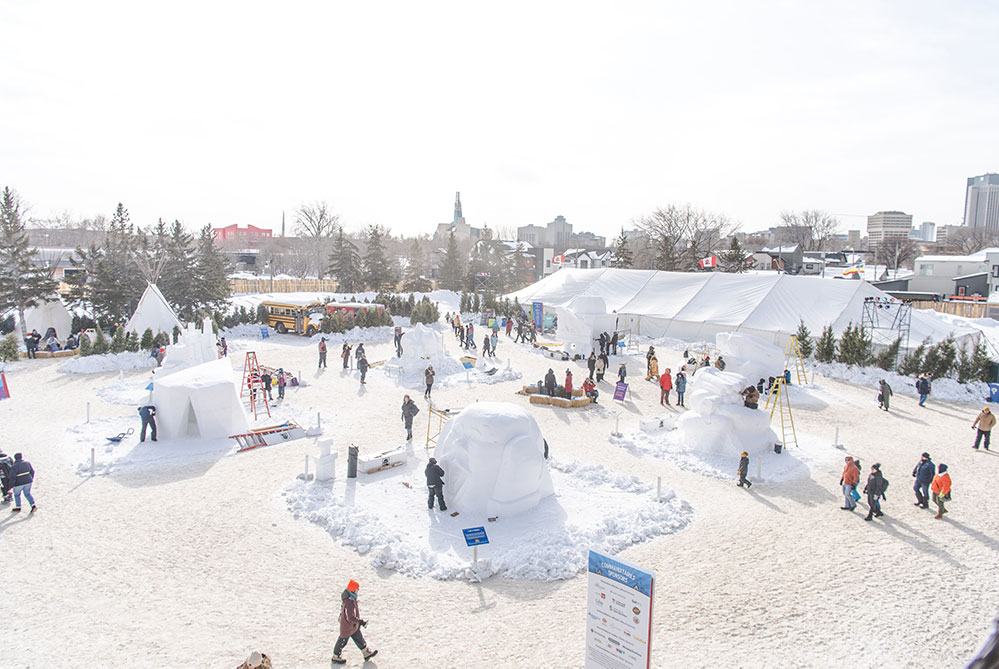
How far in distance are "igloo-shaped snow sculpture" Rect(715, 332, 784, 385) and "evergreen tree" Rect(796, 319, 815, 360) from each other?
4.29m

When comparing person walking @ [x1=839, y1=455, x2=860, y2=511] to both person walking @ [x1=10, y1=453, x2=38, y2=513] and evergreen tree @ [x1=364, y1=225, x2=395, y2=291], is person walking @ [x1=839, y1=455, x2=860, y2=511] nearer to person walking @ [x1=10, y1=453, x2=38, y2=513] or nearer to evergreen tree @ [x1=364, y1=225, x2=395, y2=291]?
person walking @ [x1=10, y1=453, x2=38, y2=513]

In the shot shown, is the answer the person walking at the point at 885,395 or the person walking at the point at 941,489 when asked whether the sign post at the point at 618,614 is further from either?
the person walking at the point at 885,395

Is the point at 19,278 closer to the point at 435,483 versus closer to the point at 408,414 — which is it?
the point at 408,414

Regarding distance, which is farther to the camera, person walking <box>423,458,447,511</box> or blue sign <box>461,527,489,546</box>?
person walking <box>423,458,447,511</box>

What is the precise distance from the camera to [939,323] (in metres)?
24.6

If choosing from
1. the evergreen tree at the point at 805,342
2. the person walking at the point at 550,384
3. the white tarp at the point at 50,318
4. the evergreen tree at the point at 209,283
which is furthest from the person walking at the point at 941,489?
the white tarp at the point at 50,318

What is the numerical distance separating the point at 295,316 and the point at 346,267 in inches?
703

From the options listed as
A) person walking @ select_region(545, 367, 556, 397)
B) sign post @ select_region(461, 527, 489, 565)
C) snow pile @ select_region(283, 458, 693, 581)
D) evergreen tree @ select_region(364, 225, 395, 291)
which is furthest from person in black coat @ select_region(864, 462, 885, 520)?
evergreen tree @ select_region(364, 225, 395, 291)

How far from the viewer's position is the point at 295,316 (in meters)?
31.2

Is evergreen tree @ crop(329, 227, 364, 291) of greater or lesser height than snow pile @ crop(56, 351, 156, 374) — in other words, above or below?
above

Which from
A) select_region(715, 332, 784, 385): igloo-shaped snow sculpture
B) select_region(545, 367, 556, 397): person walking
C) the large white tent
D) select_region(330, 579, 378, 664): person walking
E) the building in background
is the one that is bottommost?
select_region(330, 579, 378, 664): person walking

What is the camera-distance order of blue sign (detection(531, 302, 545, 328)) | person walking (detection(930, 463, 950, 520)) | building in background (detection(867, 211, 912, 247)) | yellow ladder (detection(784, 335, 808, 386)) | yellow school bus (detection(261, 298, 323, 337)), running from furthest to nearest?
building in background (detection(867, 211, 912, 247)) → blue sign (detection(531, 302, 545, 328)) → yellow school bus (detection(261, 298, 323, 337)) → yellow ladder (detection(784, 335, 808, 386)) → person walking (detection(930, 463, 950, 520))

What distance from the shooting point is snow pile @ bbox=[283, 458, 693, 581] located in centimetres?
888

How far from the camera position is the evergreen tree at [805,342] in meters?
24.2
